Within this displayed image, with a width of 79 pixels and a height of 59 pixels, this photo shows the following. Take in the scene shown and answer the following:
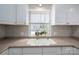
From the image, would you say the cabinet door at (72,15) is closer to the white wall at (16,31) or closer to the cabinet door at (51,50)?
the cabinet door at (51,50)

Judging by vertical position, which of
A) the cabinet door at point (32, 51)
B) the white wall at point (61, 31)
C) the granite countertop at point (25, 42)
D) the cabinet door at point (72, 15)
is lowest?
A: the cabinet door at point (32, 51)

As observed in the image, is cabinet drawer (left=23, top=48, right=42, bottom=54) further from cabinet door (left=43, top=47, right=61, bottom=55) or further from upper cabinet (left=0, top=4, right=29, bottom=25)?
upper cabinet (left=0, top=4, right=29, bottom=25)

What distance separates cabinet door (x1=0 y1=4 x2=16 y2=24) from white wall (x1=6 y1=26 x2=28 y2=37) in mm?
120

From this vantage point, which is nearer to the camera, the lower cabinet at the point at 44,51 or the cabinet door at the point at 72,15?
the lower cabinet at the point at 44,51

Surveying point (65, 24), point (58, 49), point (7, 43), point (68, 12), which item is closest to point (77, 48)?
point (58, 49)

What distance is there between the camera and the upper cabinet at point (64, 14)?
1547 millimetres

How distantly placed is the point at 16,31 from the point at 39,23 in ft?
1.10

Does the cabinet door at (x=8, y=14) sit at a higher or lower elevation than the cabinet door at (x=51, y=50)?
higher

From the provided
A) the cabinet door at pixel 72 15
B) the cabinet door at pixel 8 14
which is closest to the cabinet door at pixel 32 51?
the cabinet door at pixel 8 14

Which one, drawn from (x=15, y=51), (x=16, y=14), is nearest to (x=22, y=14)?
(x=16, y=14)

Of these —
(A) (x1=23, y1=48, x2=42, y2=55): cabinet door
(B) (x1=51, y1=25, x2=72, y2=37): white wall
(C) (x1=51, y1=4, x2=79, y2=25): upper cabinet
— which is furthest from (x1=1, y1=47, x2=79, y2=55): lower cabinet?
(C) (x1=51, y1=4, x2=79, y2=25): upper cabinet

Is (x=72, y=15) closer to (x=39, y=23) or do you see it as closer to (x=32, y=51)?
(x=39, y=23)

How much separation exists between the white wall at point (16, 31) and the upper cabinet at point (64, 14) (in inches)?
15.9

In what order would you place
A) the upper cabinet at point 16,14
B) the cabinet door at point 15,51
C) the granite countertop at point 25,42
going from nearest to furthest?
1. the cabinet door at point 15,51
2. the granite countertop at point 25,42
3. the upper cabinet at point 16,14
